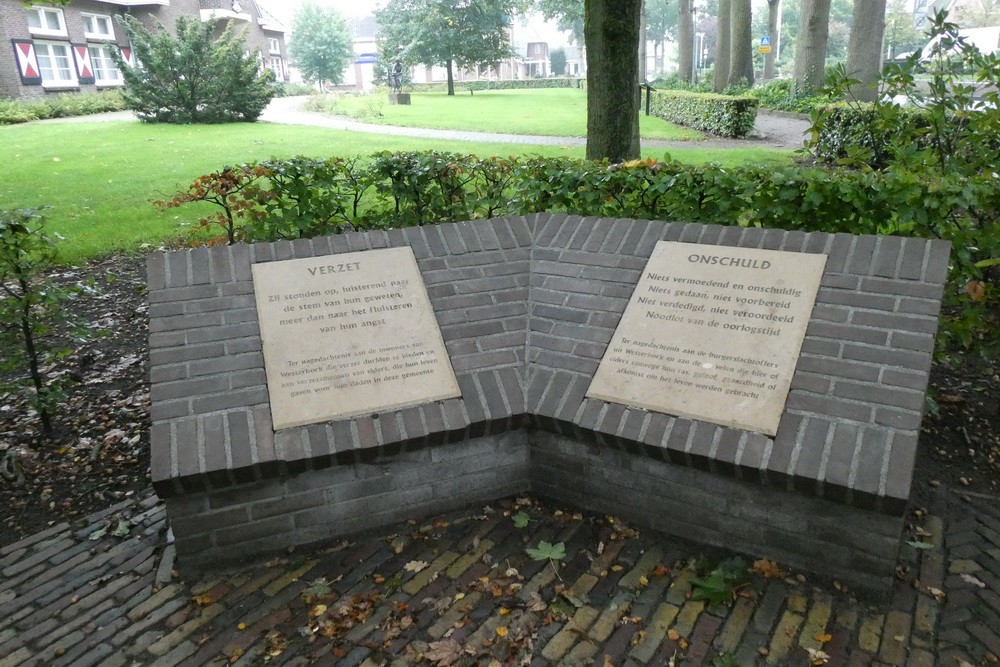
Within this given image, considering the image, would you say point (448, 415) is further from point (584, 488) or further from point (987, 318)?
point (987, 318)

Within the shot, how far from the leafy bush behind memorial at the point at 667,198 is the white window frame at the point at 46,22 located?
1306 inches

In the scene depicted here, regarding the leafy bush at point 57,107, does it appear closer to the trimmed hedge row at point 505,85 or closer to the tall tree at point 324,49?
the trimmed hedge row at point 505,85

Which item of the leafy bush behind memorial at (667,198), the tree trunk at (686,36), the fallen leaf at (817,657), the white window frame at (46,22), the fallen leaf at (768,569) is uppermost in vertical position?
the white window frame at (46,22)

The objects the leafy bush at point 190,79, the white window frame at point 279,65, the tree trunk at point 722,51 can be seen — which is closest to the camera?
the leafy bush at point 190,79

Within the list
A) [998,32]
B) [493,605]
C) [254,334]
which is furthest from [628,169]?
[998,32]

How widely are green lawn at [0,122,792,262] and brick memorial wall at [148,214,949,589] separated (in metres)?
2.26

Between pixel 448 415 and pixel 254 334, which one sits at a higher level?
pixel 254 334

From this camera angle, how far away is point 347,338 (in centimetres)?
332

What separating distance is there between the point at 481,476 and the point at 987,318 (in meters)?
3.06

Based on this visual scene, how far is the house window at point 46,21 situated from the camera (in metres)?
31.1

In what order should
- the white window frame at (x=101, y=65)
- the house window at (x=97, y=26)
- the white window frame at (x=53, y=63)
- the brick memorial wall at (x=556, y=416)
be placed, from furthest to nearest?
the house window at (x=97, y=26) → the white window frame at (x=101, y=65) → the white window frame at (x=53, y=63) → the brick memorial wall at (x=556, y=416)

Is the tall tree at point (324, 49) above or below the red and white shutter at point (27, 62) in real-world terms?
above

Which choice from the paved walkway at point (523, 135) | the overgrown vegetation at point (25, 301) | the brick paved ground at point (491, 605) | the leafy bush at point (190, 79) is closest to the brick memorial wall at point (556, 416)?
the brick paved ground at point (491, 605)

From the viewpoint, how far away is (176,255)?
3.53 metres
